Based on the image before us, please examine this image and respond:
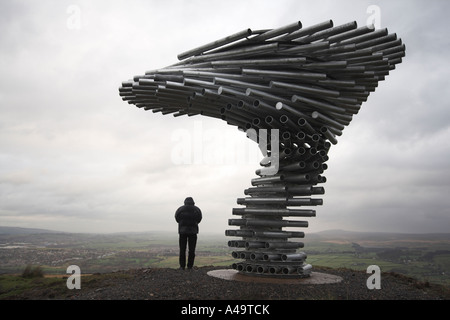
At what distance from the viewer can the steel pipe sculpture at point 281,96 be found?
1096cm

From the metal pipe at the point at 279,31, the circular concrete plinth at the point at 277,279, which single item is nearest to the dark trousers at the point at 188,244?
the circular concrete plinth at the point at 277,279

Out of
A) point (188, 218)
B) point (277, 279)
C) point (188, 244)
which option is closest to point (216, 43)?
point (188, 218)

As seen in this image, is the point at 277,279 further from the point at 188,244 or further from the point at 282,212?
the point at 188,244

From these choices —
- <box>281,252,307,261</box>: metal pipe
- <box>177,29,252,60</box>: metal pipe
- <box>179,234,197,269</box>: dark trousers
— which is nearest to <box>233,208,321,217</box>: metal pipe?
<box>281,252,307,261</box>: metal pipe

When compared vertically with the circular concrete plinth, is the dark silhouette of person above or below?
above

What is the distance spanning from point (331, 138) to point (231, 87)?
3.61 m

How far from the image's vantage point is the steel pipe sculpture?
36.0 feet

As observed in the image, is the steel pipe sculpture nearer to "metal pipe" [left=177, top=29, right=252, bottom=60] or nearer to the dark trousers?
"metal pipe" [left=177, top=29, right=252, bottom=60]

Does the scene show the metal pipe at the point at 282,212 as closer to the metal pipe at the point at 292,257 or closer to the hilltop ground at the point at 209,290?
the metal pipe at the point at 292,257

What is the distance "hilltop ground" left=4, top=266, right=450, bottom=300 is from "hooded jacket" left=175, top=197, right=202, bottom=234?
4.59 feet
